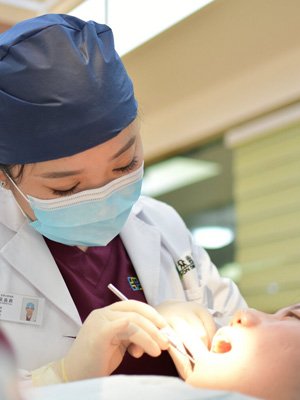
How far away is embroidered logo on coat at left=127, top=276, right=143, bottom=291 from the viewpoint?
1.80 metres

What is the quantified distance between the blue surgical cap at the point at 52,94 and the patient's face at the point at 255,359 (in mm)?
512

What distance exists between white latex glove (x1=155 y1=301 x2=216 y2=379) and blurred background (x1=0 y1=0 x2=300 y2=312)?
1.78 metres

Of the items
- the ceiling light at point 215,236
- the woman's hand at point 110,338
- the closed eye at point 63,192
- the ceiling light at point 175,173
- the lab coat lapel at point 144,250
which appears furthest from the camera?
the ceiling light at point 175,173

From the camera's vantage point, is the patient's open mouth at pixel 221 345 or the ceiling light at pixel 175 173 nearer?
the patient's open mouth at pixel 221 345

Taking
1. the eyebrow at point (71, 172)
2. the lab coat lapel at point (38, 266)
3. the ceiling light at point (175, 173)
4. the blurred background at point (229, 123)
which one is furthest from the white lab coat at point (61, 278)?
the ceiling light at point (175, 173)

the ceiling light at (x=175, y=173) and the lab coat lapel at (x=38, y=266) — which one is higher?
the lab coat lapel at (x=38, y=266)

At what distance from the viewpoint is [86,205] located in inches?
66.6

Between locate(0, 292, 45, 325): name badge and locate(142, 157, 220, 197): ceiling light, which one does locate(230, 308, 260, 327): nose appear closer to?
locate(0, 292, 45, 325): name badge

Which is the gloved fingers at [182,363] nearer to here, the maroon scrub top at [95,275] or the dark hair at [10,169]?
the maroon scrub top at [95,275]

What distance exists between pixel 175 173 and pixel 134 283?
319 centimetres

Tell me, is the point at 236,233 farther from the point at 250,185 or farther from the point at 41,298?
the point at 41,298

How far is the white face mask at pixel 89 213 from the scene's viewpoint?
66.2 inches

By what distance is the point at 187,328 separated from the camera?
152cm

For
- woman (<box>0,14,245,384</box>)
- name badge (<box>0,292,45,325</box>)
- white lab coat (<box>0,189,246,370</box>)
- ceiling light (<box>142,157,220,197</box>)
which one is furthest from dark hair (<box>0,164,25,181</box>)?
ceiling light (<box>142,157,220,197</box>)
